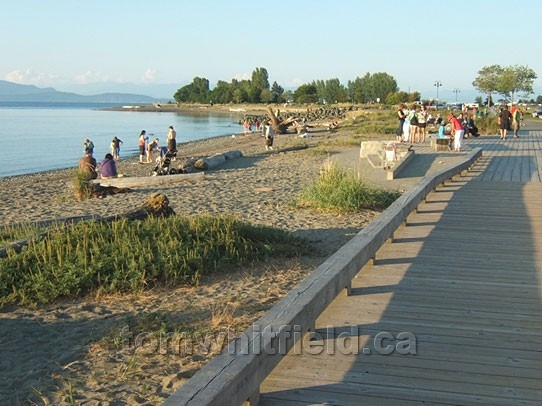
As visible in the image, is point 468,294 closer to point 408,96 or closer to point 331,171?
point 331,171

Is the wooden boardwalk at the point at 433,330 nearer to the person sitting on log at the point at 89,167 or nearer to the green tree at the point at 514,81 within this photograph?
the person sitting on log at the point at 89,167

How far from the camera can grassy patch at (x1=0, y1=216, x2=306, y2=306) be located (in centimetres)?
745

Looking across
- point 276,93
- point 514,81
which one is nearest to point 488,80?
point 514,81

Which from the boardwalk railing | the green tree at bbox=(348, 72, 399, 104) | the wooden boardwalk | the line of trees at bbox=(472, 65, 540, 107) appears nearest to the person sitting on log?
the wooden boardwalk

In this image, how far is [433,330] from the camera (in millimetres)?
4617

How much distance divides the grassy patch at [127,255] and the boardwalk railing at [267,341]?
303cm

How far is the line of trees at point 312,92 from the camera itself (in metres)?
136

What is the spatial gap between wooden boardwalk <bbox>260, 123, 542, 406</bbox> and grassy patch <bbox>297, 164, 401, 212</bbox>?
411 cm

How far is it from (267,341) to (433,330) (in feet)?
5.79

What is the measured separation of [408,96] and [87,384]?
335ft

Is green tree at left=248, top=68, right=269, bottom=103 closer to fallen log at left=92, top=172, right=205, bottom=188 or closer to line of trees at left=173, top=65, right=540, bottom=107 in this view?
line of trees at left=173, top=65, right=540, bottom=107

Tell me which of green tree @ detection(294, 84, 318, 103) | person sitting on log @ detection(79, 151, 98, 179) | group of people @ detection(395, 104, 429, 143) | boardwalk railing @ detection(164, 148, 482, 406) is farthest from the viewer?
green tree @ detection(294, 84, 318, 103)

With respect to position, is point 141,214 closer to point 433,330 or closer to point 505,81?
point 433,330

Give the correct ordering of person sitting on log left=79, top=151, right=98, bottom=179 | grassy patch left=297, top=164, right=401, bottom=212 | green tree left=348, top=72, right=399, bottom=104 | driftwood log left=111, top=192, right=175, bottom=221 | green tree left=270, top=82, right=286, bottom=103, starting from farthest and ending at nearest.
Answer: green tree left=270, top=82, right=286, bottom=103 → green tree left=348, top=72, right=399, bottom=104 → person sitting on log left=79, top=151, right=98, bottom=179 → grassy patch left=297, top=164, right=401, bottom=212 → driftwood log left=111, top=192, right=175, bottom=221
